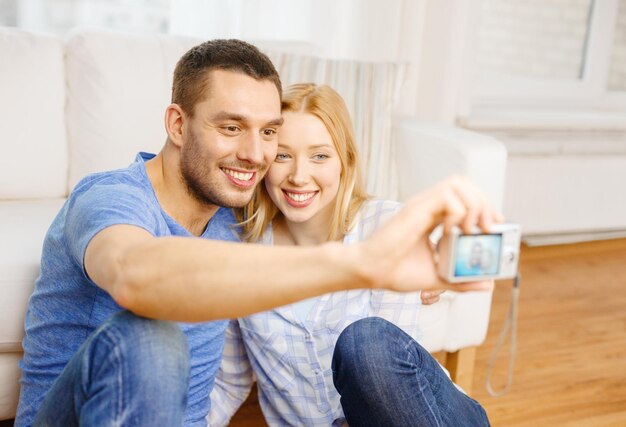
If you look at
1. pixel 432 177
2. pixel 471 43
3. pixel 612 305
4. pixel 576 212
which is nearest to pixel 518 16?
pixel 471 43

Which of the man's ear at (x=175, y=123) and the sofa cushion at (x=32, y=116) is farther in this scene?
the sofa cushion at (x=32, y=116)

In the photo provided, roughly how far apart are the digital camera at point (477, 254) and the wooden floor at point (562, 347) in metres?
0.98

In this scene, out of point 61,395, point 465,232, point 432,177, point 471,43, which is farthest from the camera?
point 471,43

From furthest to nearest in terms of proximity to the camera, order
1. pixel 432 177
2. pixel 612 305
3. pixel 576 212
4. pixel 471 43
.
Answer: pixel 576 212 < pixel 471 43 < pixel 612 305 < pixel 432 177

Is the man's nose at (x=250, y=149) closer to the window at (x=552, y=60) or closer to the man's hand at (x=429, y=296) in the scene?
the man's hand at (x=429, y=296)

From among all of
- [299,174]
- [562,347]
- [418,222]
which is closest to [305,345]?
[299,174]

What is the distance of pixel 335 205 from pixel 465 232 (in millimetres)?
660

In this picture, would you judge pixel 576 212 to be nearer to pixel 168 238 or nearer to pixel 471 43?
pixel 471 43

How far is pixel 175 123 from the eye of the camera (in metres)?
1.33

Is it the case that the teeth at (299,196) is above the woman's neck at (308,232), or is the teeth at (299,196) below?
above

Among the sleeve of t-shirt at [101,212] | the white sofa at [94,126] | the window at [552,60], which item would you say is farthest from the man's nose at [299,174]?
the window at [552,60]

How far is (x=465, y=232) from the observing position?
88 cm

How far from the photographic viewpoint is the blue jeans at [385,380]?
125 cm

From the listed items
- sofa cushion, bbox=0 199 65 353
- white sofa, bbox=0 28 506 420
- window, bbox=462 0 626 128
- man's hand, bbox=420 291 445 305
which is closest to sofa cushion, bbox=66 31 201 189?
white sofa, bbox=0 28 506 420
